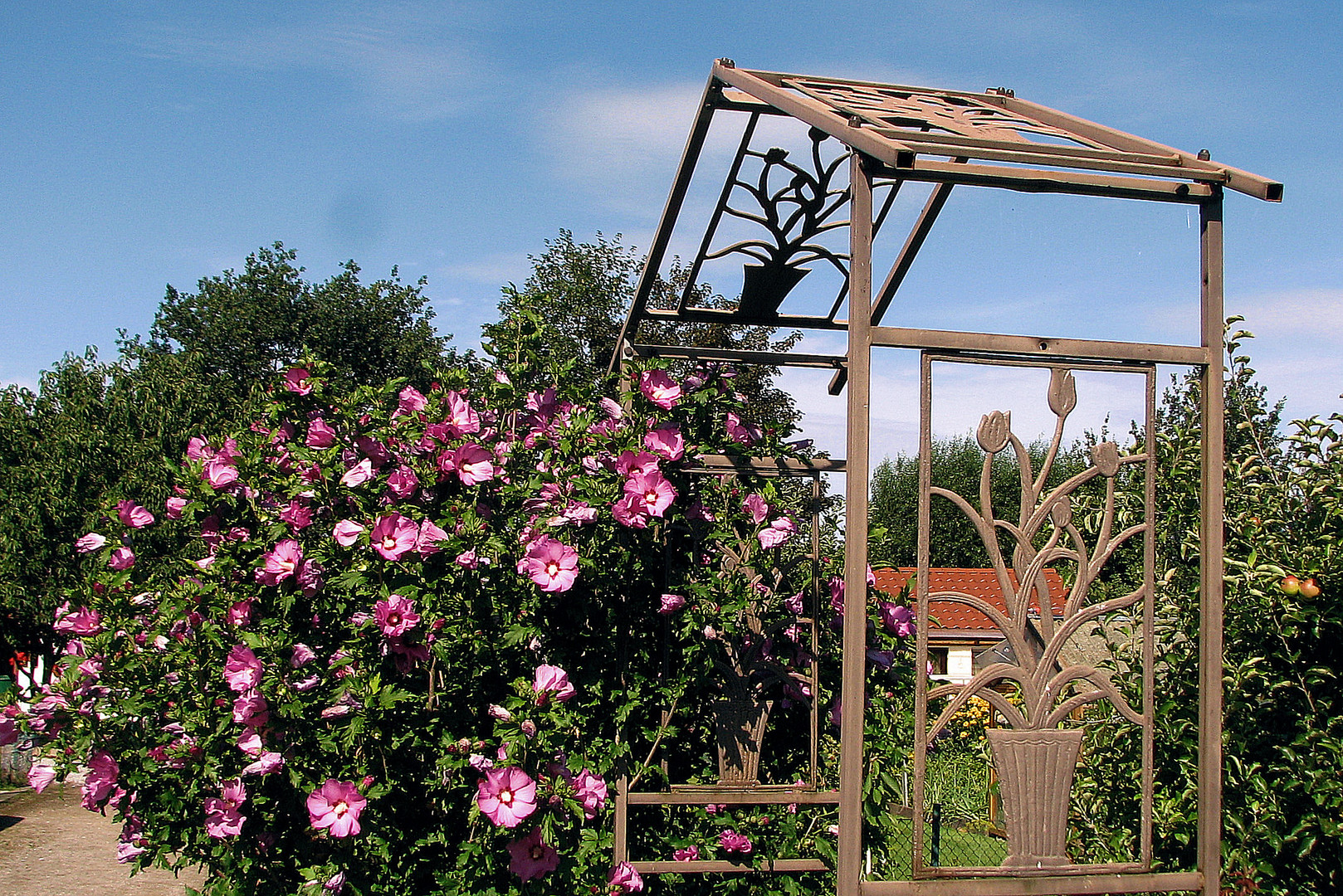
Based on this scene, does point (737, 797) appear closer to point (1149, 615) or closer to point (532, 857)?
point (532, 857)

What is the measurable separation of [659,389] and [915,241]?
4.39 feet

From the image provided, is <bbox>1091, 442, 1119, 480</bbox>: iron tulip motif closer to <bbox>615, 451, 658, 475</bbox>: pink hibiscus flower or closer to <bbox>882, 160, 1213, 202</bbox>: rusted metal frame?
<bbox>882, 160, 1213, 202</bbox>: rusted metal frame

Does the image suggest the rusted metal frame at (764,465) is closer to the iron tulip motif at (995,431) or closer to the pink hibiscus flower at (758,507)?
the pink hibiscus flower at (758,507)

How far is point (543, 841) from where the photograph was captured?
272cm

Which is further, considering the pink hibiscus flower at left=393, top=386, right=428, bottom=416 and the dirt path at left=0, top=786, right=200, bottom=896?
the dirt path at left=0, top=786, right=200, bottom=896

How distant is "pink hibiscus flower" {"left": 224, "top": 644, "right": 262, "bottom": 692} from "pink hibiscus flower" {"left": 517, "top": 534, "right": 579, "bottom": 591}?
81 centimetres

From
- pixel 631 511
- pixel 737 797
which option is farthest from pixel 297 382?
pixel 737 797

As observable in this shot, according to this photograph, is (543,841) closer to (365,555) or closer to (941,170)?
(365,555)

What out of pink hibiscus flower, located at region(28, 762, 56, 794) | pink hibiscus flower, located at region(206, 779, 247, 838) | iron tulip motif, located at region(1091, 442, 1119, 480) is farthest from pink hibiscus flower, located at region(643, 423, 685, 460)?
pink hibiscus flower, located at region(28, 762, 56, 794)

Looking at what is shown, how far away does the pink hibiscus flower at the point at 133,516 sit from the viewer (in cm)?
336

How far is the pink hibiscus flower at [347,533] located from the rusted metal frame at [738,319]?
4.98 ft

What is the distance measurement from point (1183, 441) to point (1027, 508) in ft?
4.33

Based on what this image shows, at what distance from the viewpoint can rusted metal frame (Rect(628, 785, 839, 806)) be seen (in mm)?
3375

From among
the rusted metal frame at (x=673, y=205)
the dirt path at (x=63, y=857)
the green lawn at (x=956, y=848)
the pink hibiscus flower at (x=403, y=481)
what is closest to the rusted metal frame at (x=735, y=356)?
the rusted metal frame at (x=673, y=205)
